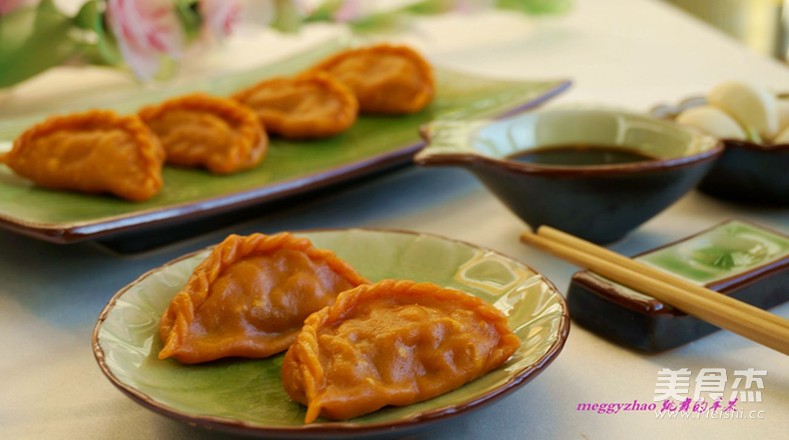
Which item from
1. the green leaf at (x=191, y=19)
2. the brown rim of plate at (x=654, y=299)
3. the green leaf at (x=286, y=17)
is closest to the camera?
the brown rim of plate at (x=654, y=299)

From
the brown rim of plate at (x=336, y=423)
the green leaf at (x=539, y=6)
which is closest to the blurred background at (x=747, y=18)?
the green leaf at (x=539, y=6)

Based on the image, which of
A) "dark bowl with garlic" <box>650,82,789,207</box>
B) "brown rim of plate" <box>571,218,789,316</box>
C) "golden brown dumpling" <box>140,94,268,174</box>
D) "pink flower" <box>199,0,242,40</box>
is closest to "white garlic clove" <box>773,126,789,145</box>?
"dark bowl with garlic" <box>650,82,789,207</box>

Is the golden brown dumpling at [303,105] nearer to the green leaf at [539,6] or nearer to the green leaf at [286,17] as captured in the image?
the green leaf at [286,17]

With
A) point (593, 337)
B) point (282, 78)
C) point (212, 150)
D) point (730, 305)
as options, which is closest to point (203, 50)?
point (282, 78)

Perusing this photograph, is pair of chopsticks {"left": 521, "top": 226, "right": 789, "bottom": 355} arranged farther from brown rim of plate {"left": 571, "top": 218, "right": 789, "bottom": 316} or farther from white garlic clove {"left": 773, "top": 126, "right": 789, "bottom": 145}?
white garlic clove {"left": 773, "top": 126, "right": 789, "bottom": 145}

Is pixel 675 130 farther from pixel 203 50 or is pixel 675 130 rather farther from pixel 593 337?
pixel 203 50

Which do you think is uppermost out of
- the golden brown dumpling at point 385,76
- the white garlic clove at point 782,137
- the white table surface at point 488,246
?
the white garlic clove at point 782,137

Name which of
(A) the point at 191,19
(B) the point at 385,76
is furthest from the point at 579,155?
(A) the point at 191,19

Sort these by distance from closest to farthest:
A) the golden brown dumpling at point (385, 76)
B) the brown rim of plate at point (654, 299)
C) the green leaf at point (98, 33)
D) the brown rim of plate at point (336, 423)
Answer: the brown rim of plate at point (336, 423), the brown rim of plate at point (654, 299), the golden brown dumpling at point (385, 76), the green leaf at point (98, 33)

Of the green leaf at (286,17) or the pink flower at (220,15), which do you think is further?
the green leaf at (286,17)
